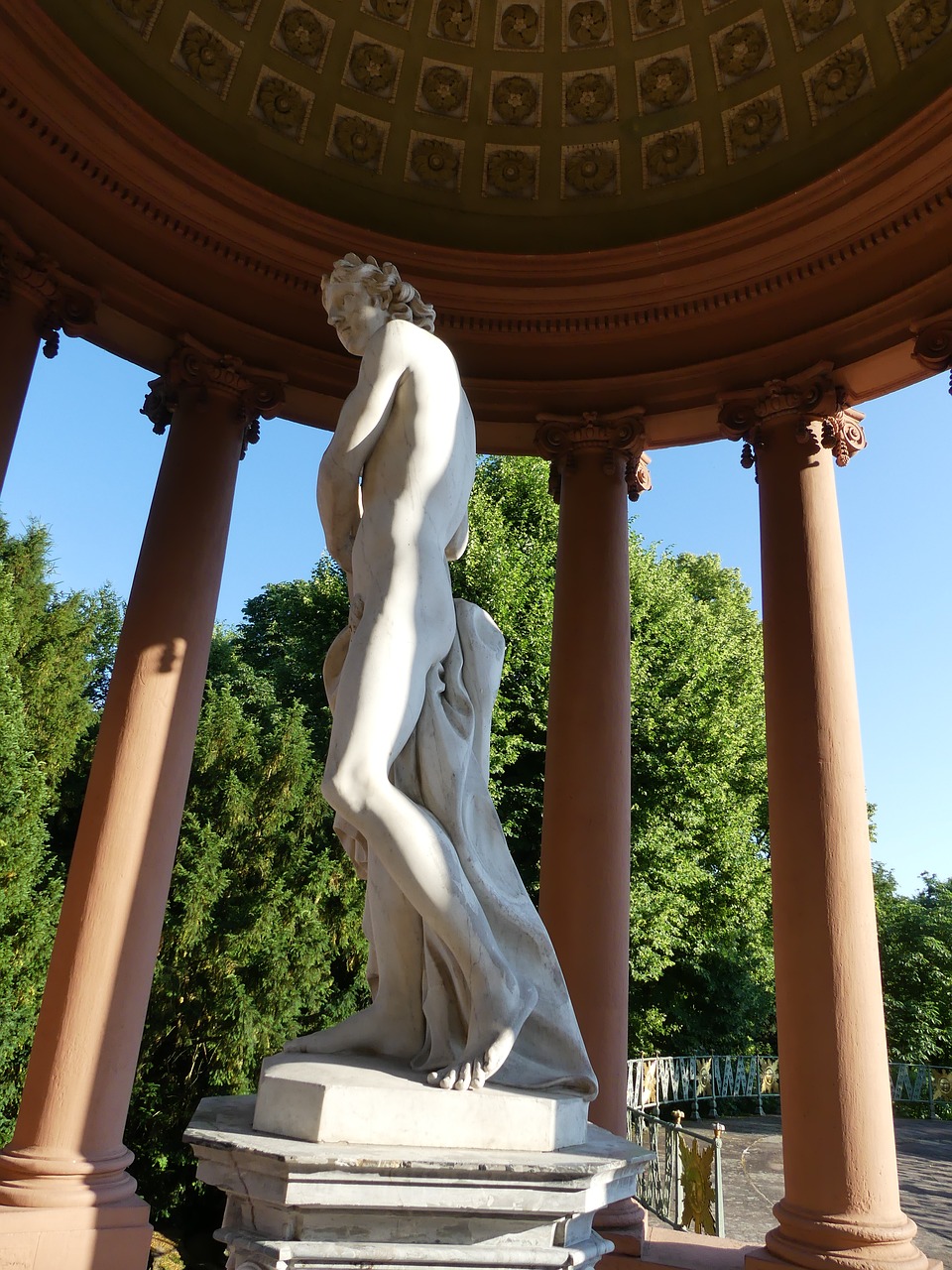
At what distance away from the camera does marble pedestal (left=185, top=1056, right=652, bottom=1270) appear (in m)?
6.16

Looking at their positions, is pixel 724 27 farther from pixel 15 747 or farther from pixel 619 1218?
pixel 15 747

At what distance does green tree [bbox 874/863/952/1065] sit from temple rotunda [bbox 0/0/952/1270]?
173 feet

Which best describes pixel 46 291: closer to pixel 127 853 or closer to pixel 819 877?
pixel 127 853

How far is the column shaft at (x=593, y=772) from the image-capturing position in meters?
18.8

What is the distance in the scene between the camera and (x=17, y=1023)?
2942 cm

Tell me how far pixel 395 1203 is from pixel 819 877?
522 inches

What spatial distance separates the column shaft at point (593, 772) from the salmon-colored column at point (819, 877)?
10.1 ft

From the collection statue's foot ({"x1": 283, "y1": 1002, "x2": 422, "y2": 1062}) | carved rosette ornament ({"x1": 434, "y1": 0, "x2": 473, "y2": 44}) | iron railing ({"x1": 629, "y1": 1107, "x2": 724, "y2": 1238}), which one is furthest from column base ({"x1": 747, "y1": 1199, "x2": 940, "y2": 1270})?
carved rosette ornament ({"x1": 434, "y1": 0, "x2": 473, "y2": 44})

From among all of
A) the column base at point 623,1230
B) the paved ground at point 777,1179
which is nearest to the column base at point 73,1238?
the column base at point 623,1230

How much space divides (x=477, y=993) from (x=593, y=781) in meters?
12.9

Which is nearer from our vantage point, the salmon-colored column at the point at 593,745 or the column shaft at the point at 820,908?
the column shaft at the point at 820,908

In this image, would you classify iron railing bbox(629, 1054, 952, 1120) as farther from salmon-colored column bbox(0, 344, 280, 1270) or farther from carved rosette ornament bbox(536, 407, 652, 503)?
salmon-colored column bbox(0, 344, 280, 1270)

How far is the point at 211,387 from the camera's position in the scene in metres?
22.4

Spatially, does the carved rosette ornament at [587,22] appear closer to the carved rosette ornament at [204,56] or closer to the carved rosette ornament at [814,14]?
the carved rosette ornament at [814,14]
